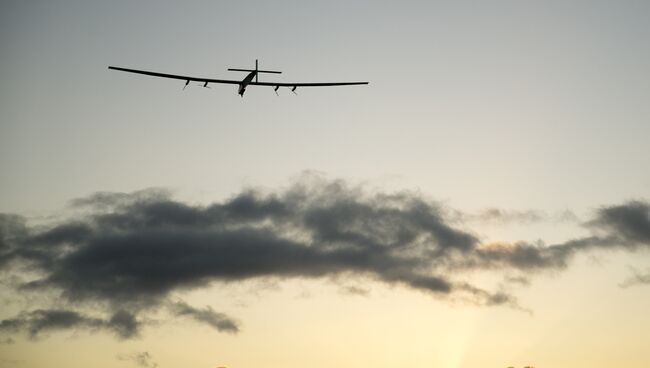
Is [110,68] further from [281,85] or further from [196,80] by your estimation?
[281,85]

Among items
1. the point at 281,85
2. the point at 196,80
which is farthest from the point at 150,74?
the point at 281,85

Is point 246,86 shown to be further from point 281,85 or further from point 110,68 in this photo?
point 110,68

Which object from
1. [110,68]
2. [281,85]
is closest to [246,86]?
[281,85]

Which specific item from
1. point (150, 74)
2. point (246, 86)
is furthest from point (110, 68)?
point (246, 86)

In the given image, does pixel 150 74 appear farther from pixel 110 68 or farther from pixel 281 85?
pixel 281 85
